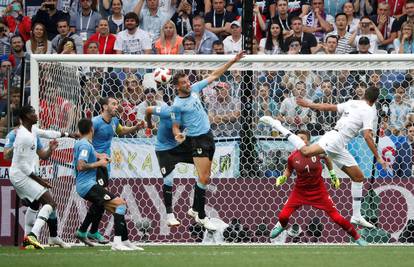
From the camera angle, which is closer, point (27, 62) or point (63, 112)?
point (63, 112)

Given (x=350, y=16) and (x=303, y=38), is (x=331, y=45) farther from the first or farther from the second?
(x=350, y=16)

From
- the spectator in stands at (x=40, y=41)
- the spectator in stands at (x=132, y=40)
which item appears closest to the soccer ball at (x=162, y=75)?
the spectator in stands at (x=132, y=40)

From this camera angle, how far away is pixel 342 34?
20062 millimetres

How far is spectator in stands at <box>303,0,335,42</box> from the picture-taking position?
20.4 meters

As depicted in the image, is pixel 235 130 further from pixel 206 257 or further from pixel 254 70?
pixel 206 257

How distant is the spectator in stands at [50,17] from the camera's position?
A: 2156cm

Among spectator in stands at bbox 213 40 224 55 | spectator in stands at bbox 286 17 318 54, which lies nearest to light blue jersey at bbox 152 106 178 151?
spectator in stands at bbox 213 40 224 55

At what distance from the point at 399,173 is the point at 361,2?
479 centimetres

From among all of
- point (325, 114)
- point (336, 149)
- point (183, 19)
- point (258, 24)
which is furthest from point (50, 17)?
point (336, 149)

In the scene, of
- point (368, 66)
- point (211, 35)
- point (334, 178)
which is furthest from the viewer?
point (211, 35)

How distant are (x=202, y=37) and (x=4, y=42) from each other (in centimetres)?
413

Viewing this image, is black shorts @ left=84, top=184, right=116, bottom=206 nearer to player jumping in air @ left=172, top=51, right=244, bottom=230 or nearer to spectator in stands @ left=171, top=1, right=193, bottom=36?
player jumping in air @ left=172, top=51, right=244, bottom=230

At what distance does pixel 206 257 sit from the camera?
13.1m

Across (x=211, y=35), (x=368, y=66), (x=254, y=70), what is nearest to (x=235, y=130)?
(x=254, y=70)
